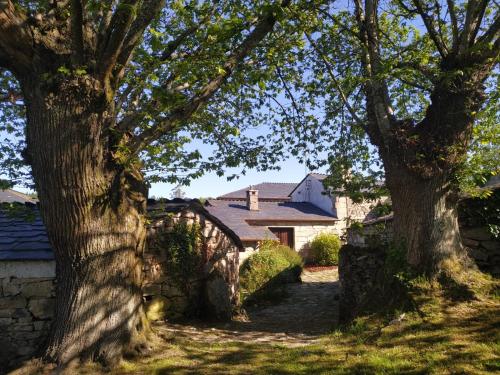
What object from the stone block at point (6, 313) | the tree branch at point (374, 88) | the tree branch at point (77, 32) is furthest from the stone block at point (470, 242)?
Result: the stone block at point (6, 313)

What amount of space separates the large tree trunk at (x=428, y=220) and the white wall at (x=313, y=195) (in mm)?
21919

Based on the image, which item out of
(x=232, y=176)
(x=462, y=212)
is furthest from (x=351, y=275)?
(x=232, y=176)

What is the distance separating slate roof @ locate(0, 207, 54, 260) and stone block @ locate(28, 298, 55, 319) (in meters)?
0.76

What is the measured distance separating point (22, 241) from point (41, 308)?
133cm

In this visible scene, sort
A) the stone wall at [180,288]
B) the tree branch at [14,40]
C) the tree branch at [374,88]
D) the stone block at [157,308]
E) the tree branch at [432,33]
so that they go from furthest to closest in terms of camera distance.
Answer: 1. the stone wall at [180,288]
2. the stone block at [157,308]
3. the tree branch at [374,88]
4. the tree branch at [432,33]
5. the tree branch at [14,40]

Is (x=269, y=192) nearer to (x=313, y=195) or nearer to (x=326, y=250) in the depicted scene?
(x=313, y=195)

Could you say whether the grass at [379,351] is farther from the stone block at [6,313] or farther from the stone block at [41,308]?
the stone block at [6,313]

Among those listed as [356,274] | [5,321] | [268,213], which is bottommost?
[5,321]

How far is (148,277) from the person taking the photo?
941 centimetres

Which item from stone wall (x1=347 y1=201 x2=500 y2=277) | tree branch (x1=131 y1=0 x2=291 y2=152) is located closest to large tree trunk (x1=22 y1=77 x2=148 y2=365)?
tree branch (x1=131 y1=0 x2=291 y2=152)

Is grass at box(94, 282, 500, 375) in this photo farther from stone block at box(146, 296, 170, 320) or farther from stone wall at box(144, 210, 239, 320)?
stone wall at box(144, 210, 239, 320)

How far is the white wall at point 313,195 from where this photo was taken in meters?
29.2

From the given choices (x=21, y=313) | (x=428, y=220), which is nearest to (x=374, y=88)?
(x=428, y=220)

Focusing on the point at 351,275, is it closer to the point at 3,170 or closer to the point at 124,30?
the point at 124,30
